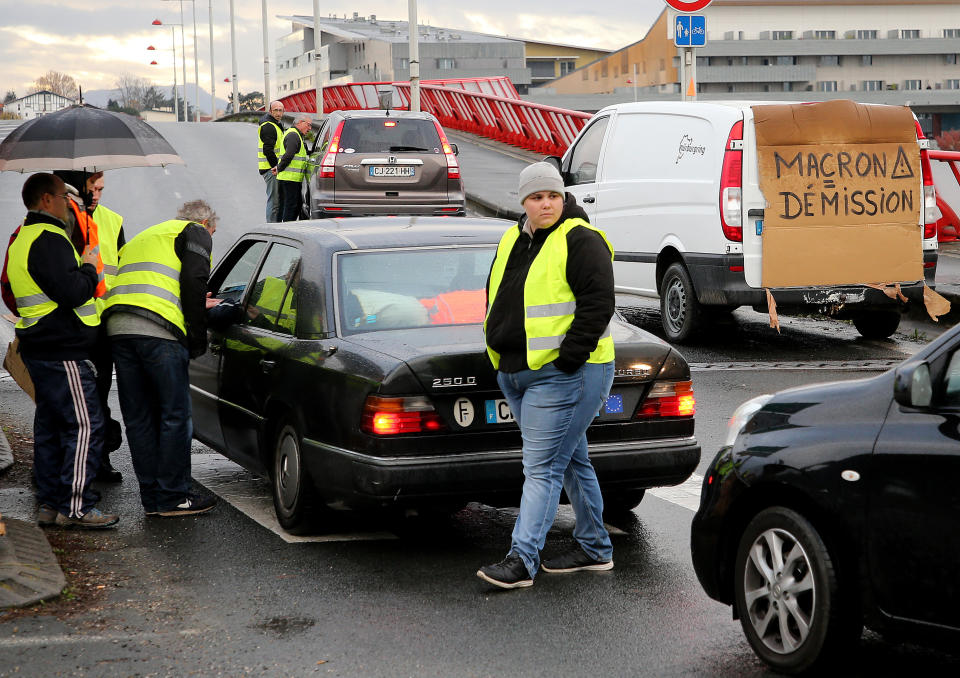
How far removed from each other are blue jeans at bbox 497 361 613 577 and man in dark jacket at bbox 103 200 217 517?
6.76 ft

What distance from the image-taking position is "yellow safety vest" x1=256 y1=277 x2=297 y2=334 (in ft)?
21.8

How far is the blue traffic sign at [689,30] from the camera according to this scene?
1522cm

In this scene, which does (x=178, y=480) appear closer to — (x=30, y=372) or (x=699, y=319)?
(x=30, y=372)

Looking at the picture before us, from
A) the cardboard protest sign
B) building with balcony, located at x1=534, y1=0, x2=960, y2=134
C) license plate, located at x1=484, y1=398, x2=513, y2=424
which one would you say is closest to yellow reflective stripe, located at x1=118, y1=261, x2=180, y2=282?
license plate, located at x1=484, y1=398, x2=513, y2=424

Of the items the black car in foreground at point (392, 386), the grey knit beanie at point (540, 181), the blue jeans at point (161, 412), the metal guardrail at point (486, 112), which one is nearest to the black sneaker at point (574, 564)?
the black car in foreground at point (392, 386)

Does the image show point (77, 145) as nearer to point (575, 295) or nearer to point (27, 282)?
point (27, 282)

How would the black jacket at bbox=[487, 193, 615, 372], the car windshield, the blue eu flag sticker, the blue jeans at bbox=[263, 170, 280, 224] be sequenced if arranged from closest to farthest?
the black jacket at bbox=[487, 193, 615, 372] → the blue eu flag sticker → the car windshield → the blue jeans at bbox=[263, 170, 280, 224]

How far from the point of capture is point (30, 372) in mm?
6762

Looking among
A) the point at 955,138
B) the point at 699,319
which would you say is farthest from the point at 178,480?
the point at 955,138

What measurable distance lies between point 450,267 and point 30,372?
83.3 inches

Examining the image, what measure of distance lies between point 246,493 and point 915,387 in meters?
4.34

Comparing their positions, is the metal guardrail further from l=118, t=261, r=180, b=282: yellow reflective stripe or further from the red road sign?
l=118, t=261, r=180, b=282: yellow reflective stripe

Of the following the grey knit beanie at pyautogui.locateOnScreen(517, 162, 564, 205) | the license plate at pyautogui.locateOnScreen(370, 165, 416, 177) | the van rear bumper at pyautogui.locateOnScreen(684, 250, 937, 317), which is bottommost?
the van rear bumper at pyautogui.locateOnScreen(684, 250, 937, 317)

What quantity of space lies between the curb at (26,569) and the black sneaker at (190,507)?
0.69m
